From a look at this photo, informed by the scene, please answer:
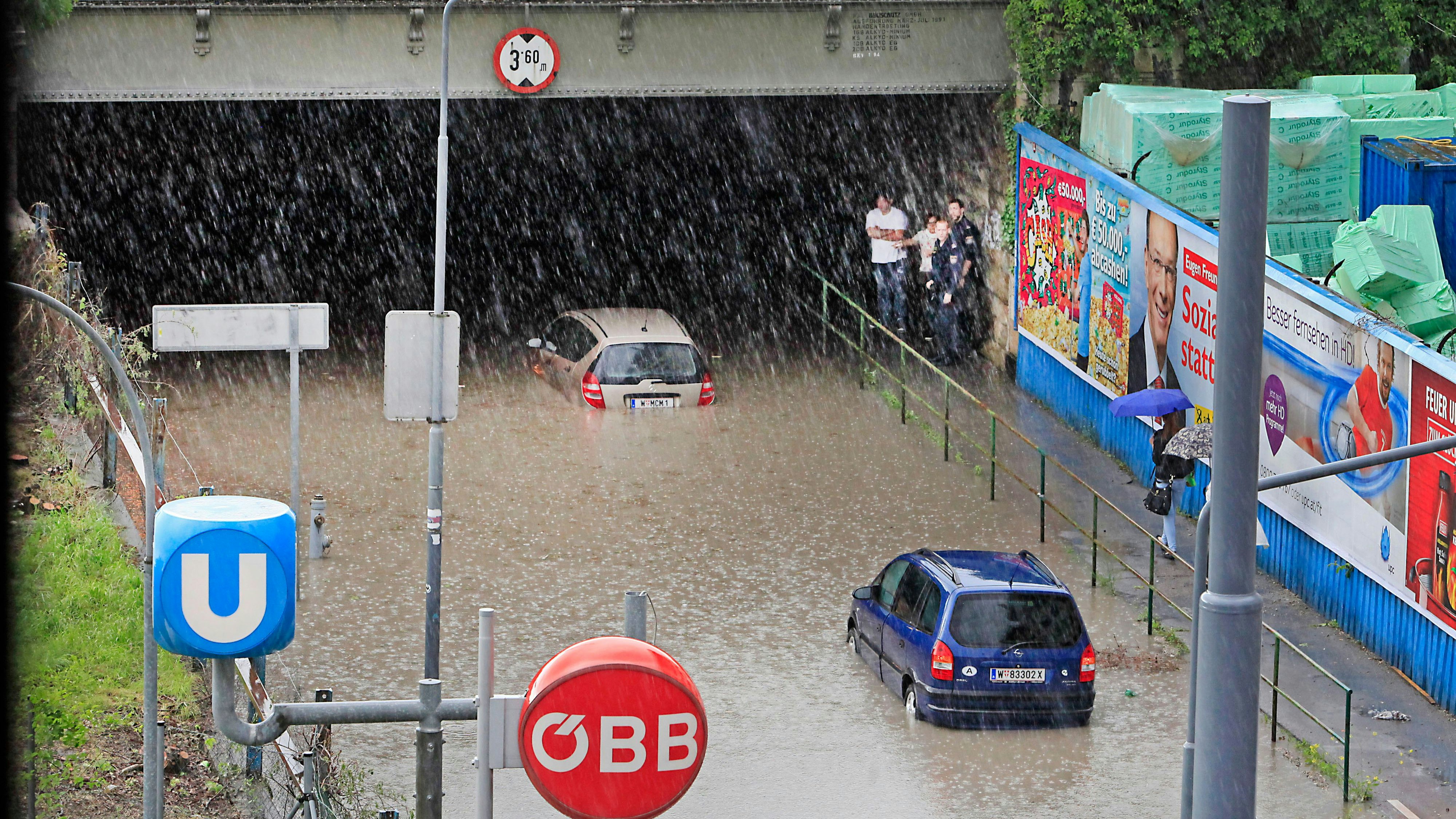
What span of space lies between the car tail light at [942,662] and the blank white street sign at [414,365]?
4.19 meters

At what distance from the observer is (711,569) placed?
63.3 ft

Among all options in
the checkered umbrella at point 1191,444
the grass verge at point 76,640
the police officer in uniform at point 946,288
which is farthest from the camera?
the police officer in uniform at point 946,288

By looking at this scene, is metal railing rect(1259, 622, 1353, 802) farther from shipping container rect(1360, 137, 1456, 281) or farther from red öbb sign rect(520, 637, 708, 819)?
red öbb sign rect(520, 637, 708, 819)

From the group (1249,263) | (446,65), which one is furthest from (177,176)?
(1249,263)

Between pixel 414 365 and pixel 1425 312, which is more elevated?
pixel 1425 312

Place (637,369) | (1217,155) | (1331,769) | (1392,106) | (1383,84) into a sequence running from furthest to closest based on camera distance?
(1383,84)
(1392,106)
(637,369)
(1217,155)
(1331,769)

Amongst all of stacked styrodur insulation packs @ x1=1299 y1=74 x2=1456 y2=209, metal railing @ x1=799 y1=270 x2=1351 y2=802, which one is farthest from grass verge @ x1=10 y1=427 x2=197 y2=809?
stacked styrodur insulation packs @ x1=1299 y1=74 x2=1456 y2=209

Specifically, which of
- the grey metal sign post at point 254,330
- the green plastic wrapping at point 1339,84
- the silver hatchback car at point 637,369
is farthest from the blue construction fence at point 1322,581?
the grey metal sign post at point 254,330

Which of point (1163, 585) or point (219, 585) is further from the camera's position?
point (1163, 585)

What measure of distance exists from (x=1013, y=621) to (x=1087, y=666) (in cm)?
72

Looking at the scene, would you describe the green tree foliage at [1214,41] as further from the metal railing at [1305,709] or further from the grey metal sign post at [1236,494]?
the grey metal sign post at [1236,494]

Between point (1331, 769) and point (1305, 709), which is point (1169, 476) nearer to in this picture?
point (1305, 709)

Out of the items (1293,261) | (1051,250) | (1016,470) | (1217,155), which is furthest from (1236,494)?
(1051,250)

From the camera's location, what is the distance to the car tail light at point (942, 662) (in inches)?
597
